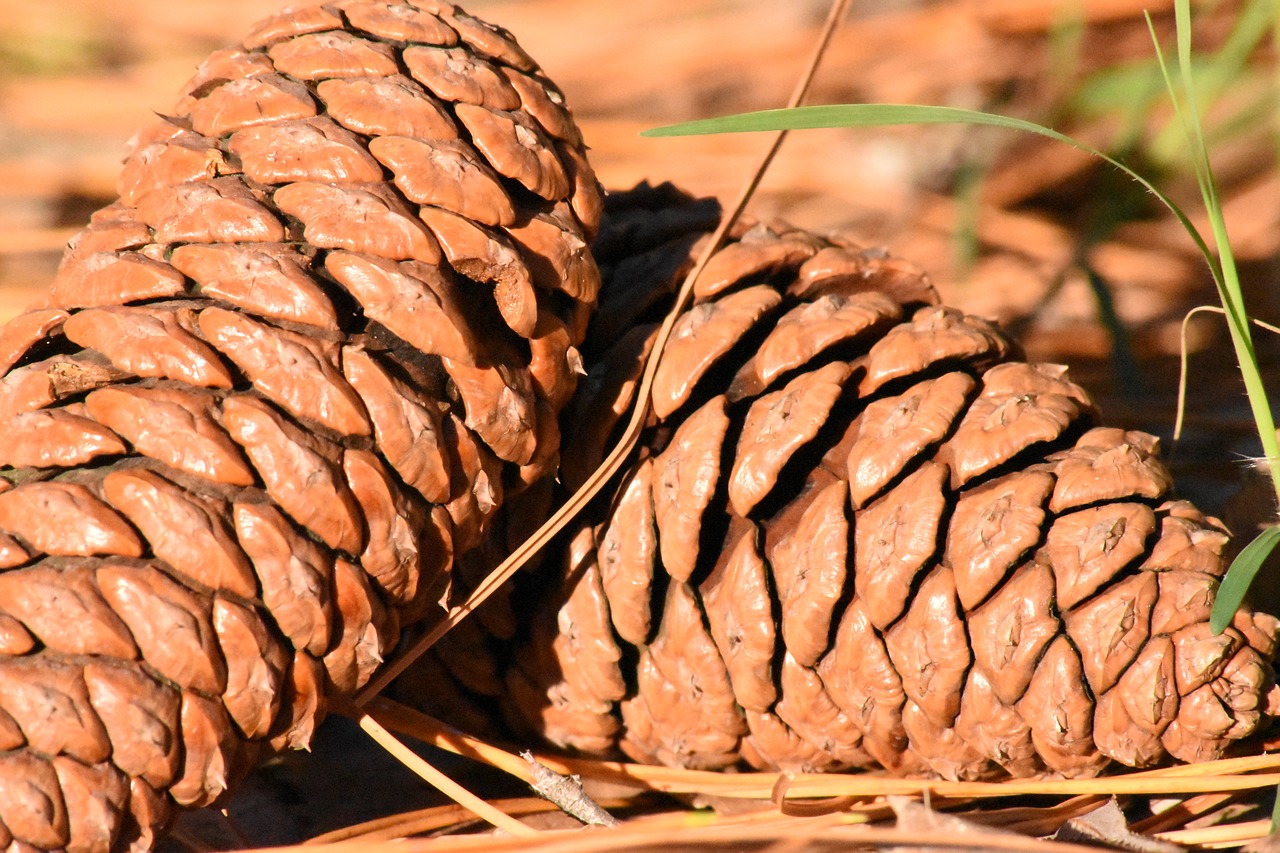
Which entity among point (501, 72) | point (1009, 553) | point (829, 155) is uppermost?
point (829, 155)

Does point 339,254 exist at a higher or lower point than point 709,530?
higher

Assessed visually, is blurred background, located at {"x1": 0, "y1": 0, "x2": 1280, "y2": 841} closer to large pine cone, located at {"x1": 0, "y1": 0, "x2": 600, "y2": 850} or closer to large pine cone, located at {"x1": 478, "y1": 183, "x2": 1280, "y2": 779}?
large pine cone, located at {"x1": 478, "y1": 183, "x2": 1280, "y2": 779}

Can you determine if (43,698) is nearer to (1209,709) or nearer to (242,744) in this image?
(242,744)

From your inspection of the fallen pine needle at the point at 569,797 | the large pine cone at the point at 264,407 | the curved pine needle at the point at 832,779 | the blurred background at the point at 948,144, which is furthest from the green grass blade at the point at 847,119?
the blurred background at the point at 948,144

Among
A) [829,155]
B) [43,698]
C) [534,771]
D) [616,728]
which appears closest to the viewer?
[43,698]

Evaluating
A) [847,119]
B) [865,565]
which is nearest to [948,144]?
[847,119]

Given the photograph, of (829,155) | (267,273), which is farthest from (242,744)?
(829,155)

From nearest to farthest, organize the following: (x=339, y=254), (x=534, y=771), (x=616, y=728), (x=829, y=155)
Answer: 1. (x=339, y=254)
2. (x=534, y=771)
3. (x=616, y=728)
4. (x=829, y=155)
